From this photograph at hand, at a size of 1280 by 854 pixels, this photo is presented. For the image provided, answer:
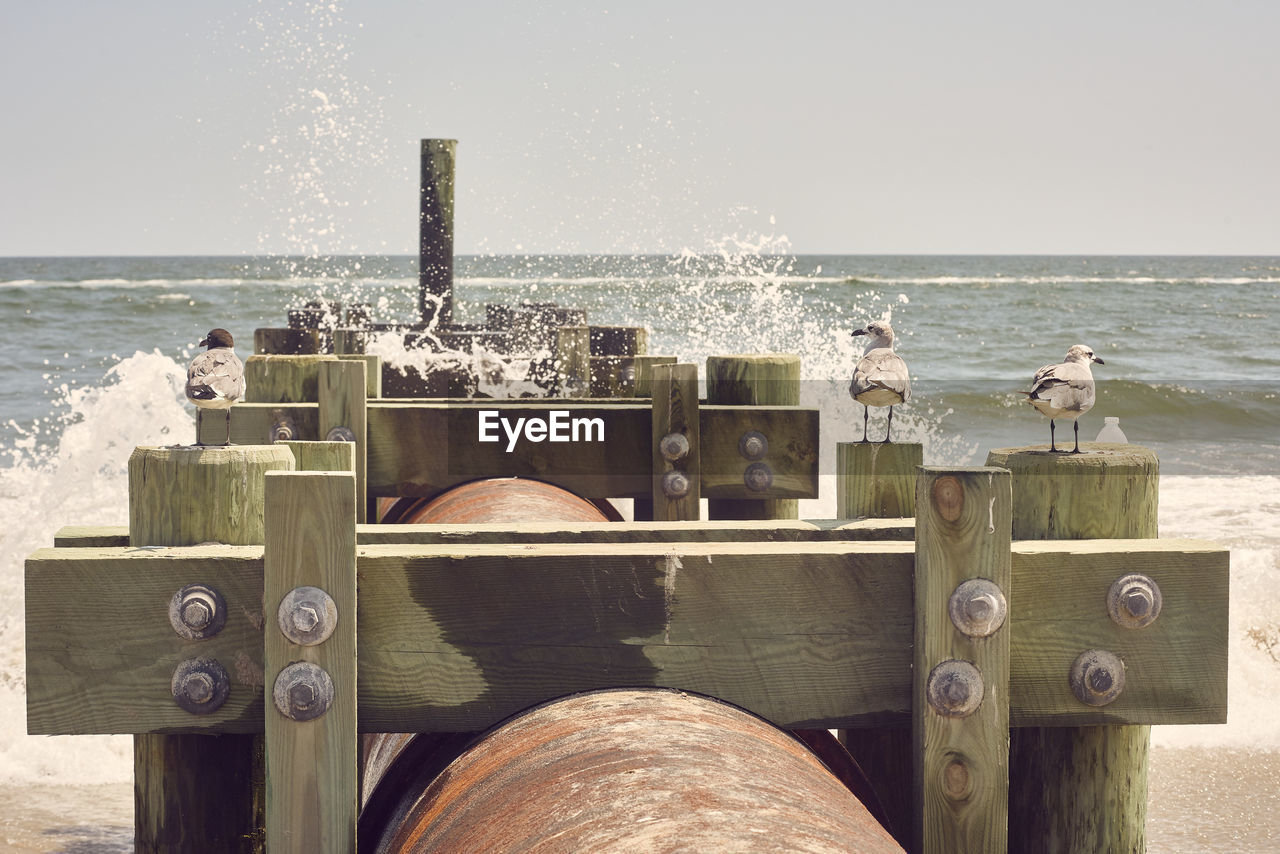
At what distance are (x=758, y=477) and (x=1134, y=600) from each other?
9.67ft

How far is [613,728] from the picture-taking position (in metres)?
1.81

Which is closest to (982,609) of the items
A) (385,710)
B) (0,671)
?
(385,710)

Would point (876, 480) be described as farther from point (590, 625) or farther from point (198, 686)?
point (198, 686)

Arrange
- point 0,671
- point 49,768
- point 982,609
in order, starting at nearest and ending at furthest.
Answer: point 982,609, point 49,768, point 0,671

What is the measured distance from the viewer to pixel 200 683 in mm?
2076

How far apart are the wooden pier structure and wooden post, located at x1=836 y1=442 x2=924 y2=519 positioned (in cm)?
56

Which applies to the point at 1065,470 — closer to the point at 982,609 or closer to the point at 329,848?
the point at 982,609

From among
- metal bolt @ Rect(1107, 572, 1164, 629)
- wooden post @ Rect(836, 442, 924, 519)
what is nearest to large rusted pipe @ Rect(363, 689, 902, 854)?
metal bolt @ Rect(1107, 572, 1164, 629)

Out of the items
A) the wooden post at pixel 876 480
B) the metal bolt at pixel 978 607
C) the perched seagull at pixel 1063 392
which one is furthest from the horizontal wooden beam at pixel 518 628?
the perched seagull at pixel 1063 392

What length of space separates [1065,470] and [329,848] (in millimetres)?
1418

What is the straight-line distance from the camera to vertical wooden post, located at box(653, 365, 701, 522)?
491 cm

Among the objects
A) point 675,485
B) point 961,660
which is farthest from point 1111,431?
point 961,660

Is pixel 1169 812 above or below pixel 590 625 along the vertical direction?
below

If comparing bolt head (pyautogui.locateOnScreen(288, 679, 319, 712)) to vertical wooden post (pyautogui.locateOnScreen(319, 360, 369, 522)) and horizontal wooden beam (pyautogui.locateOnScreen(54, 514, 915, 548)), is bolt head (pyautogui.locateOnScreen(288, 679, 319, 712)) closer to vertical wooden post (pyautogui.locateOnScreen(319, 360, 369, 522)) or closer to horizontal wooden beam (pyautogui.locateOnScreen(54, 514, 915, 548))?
horizontal wooden beam (pyautogui.locateOnScreen(54, 514, 915, 548))
